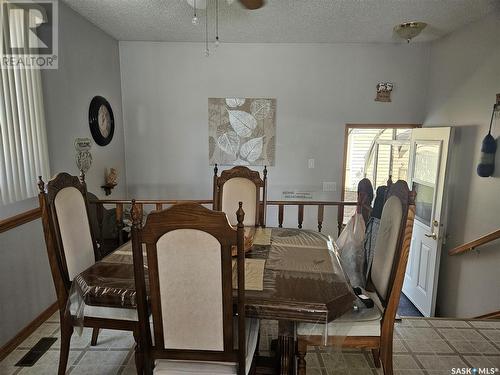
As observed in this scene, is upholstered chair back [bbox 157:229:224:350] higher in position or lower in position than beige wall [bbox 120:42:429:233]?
lower

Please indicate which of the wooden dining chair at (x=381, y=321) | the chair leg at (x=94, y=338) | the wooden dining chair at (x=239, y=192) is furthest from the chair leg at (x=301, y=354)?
the chair leg at (x=94, y=338)

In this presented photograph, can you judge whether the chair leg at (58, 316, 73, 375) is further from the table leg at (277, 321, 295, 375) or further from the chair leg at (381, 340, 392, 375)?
the chair leg at (381, 340, 392, 375)

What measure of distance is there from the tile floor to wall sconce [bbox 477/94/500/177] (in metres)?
1.23

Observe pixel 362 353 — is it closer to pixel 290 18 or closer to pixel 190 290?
pixel 190 290

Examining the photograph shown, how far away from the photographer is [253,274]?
155 cm

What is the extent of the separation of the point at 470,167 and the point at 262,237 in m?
2.24

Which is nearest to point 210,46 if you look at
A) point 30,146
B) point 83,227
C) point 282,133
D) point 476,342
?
point 282,133

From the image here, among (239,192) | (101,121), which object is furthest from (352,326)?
(101,121)

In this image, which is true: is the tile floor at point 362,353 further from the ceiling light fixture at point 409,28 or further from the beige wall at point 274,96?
the ceiling light fixture at point 409,28

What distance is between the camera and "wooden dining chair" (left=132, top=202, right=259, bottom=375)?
114 cm

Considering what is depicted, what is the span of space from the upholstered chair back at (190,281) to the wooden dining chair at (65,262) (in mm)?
447

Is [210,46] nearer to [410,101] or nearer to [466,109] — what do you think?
[410,101]

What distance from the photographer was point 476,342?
Answer: 212 cm

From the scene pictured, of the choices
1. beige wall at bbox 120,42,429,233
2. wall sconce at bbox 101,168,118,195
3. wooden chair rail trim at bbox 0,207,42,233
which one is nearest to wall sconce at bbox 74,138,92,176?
wall sconce at bbox 101,168,118,195
